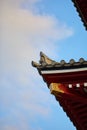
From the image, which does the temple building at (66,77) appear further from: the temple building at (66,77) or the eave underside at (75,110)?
the eave underside at (75,110)

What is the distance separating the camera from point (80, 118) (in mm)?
10133

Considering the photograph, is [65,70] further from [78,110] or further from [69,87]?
[78,110]

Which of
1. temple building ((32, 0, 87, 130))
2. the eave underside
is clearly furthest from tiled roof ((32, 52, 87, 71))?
the eave underside

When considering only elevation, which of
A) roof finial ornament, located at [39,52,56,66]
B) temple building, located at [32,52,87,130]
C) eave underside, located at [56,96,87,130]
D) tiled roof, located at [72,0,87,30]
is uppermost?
tiled roof, located at [72,0,87,30]

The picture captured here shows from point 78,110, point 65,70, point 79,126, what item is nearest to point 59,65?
point 65,70

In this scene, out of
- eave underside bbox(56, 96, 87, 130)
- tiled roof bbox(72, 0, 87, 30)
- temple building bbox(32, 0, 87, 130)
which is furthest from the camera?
tiled roof bbox(72, 0, 87, 30)

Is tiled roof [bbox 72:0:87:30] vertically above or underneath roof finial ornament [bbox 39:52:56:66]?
above

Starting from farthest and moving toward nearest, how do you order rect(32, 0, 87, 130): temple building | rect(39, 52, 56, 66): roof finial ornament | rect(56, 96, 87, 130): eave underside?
1. rect(56, 96, 87, 130): eave underside
2. rect(39, 52, 56, 66): roof finial ornament
3. rect(32, 0, 87, 130): temple building

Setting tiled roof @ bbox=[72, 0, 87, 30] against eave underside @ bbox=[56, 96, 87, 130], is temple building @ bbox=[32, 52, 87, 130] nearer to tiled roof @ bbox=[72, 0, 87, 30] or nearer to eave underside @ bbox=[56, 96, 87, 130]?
eave underside @ bbox=[56, 96, 87, 130]

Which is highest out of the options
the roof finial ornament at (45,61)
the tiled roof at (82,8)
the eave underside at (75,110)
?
the tiled roof at (82,8)

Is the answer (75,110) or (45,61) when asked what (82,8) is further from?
(75,110)

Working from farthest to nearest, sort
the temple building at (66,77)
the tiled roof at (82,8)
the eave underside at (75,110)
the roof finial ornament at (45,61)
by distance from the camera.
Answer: the tiled roof at (82,8), the eave underside at (75,110), the roof finial ornament at (45,61), the temple building at (66,77)

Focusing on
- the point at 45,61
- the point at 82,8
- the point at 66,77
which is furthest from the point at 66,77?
the point at 82,8

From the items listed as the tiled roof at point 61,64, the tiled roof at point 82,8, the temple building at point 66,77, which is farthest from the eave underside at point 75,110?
the tiled roof at point 82,8
